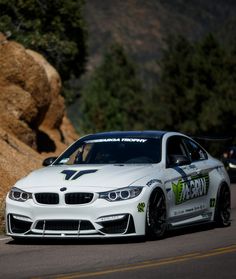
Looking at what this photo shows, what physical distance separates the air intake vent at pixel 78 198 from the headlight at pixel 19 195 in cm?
51

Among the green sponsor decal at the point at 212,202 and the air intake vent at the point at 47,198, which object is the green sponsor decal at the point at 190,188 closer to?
the green sponsor decal at the point at 212,202

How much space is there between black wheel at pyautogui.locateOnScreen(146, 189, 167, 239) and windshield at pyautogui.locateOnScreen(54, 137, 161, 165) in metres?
0.72

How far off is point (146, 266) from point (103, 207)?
206cm

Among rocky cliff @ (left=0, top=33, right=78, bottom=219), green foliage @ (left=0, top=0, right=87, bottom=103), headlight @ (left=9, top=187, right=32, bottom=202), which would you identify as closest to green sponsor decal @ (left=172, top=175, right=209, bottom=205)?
headlight @ (left=9, top=187, right=32, bottom=202)

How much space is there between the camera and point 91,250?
12.5 meters

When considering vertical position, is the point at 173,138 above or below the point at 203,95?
above

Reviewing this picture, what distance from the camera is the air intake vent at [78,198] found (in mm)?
12906

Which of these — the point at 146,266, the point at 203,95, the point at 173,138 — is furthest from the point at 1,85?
the point at 203,95

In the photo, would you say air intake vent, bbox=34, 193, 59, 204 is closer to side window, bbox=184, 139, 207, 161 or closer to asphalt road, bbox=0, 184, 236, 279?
asphalt road, bbox=0, 184, 236, 279

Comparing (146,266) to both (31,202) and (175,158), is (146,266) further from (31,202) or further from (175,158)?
(175,158)

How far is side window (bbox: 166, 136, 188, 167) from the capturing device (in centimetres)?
1431

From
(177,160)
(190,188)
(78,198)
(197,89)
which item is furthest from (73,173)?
(197,89)

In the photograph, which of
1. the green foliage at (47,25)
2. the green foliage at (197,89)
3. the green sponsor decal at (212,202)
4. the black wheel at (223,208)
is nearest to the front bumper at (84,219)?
the green sponsor decal at (212,202)

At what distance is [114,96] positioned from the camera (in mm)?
115375
